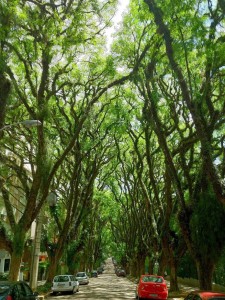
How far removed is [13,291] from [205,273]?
384 inches

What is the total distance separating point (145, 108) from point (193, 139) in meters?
3.62

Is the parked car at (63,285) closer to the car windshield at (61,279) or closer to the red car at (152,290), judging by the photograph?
the car windshield at (61,279)

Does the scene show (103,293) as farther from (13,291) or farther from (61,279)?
(13,291)

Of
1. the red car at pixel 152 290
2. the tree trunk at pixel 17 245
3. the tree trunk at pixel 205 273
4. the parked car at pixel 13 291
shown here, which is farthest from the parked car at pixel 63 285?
the parked car at pixel 13 291

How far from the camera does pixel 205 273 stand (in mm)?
16203

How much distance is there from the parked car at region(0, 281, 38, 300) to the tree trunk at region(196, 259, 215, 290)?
8.09 m

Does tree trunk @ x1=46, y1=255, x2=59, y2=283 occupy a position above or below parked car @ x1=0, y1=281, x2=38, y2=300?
above

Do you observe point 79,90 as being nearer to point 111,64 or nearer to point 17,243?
point 111,64

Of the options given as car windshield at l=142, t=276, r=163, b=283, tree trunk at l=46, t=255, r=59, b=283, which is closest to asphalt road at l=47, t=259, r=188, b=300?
car windshield at l=142, t=276, r=163, b=283

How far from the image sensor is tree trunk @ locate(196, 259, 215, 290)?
15982mm

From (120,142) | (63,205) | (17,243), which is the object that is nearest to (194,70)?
(17,243)

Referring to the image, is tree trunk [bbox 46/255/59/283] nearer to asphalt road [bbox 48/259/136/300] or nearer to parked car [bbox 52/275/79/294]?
parked car [bbox 52/275/79/294]

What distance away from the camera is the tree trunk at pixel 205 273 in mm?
15982

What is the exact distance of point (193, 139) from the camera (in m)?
17.5
